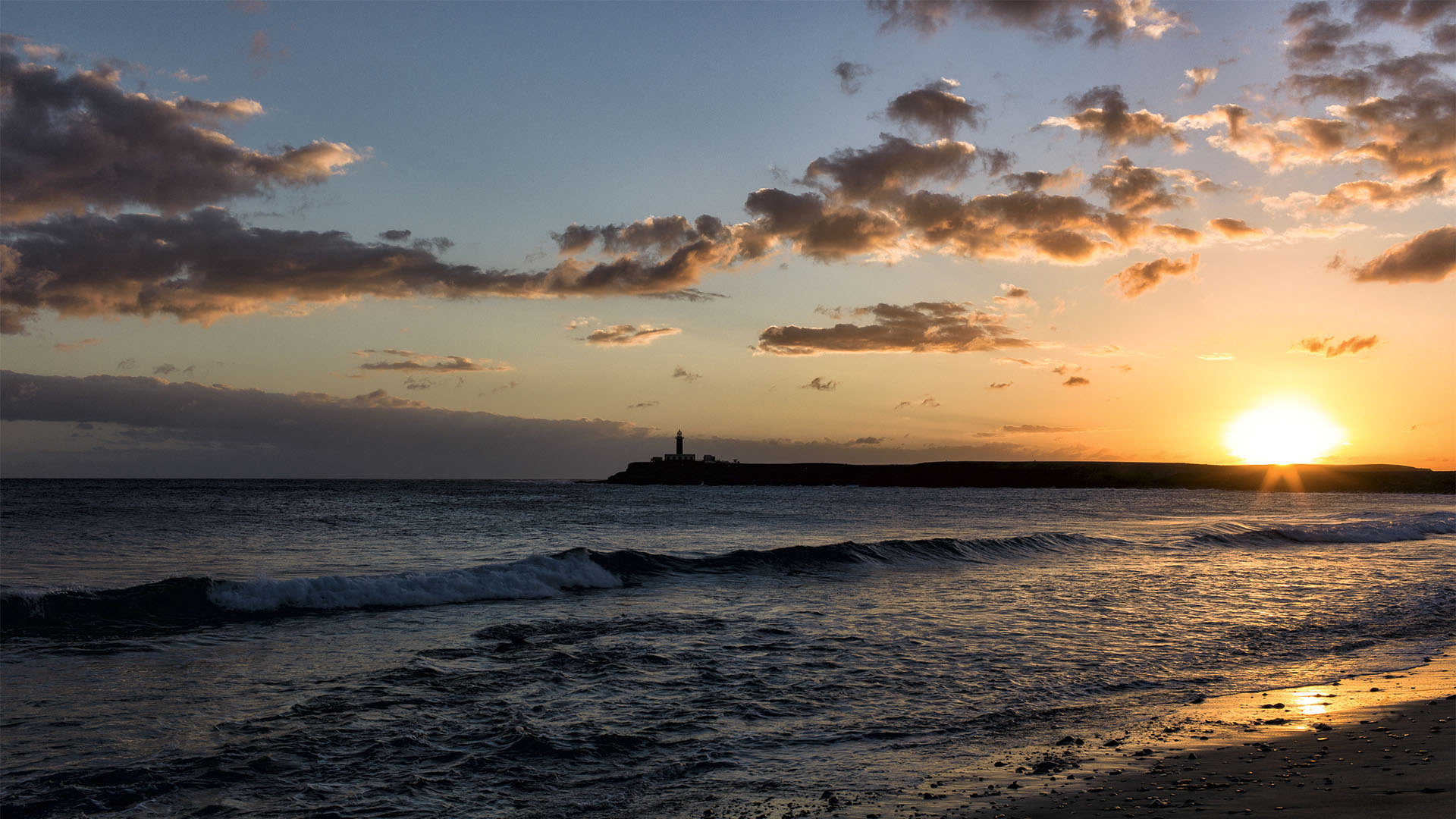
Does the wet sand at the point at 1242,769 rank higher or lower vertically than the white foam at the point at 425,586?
higher

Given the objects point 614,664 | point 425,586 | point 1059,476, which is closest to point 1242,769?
point 614,664

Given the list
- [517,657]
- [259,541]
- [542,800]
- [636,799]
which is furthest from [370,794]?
[259,541]

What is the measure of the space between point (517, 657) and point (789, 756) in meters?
5.46

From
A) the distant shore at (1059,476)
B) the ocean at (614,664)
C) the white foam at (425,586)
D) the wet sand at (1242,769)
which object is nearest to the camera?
the wet sand at (1242,769)

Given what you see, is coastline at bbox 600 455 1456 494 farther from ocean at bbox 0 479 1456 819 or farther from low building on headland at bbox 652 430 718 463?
ocean at bbox 0 479 1456 819

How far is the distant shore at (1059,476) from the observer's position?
12131 centimetres

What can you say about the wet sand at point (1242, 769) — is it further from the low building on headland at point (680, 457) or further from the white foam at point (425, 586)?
the low building on headland at point (680, 457)

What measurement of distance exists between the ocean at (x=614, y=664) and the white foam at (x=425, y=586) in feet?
0.27

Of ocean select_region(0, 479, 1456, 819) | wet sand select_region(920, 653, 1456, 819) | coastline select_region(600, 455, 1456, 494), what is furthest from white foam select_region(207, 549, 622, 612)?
coastline select_region(600, 455, 1456, 494)

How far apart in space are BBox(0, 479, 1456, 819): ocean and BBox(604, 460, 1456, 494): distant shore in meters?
117

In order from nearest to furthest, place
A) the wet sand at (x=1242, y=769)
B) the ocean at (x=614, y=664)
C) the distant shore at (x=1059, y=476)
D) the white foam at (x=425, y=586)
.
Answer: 1. the wet sand at (x=1242, y=769)
2. the ocean at (x=614, y=664)
3. the white foam at (x=425, y=586)
4. the distant shore at (x=1059, y=476)

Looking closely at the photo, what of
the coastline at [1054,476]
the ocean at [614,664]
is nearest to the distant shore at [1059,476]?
the coastline at [1054,476]

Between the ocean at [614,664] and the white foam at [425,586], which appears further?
the white foam at [425,586]

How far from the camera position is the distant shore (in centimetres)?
12131
